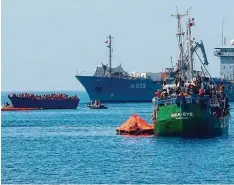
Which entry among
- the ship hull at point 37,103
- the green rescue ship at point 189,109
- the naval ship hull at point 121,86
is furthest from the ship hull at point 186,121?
the naval ship hull at point 121,86

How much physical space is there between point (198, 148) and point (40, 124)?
42192mm

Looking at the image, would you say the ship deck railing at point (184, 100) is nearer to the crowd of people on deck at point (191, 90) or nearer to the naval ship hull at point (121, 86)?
the crowd of people on deck at point (191, 90)

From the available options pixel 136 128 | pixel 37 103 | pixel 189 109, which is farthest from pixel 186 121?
pixel 37 103

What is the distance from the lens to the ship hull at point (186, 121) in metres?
75.8

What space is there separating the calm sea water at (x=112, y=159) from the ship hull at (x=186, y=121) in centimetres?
110

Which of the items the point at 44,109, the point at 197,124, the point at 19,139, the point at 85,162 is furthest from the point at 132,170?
the point at 44,109

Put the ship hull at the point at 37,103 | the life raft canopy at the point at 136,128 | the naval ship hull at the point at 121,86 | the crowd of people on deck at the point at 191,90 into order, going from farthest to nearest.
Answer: the naval ship hull at the point at 121,86 → the ship hull at the point at 37,103 → the life raft canopy at the point at 136,128 → the crowd of people on deck at the point at 191,90

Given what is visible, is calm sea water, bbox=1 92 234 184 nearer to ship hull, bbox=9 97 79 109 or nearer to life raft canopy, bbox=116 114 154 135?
life raft canopy, bbox=116 114 154 135

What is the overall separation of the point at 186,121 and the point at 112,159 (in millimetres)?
15001

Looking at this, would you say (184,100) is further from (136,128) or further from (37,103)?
(37,103)

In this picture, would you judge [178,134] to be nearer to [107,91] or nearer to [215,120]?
[215,120]

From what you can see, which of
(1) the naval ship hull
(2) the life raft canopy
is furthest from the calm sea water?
(1) the naval ship hull

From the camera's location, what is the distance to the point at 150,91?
655 ft

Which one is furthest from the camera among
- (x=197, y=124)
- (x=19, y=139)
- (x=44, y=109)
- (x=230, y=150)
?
(x=44, y=109)
